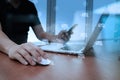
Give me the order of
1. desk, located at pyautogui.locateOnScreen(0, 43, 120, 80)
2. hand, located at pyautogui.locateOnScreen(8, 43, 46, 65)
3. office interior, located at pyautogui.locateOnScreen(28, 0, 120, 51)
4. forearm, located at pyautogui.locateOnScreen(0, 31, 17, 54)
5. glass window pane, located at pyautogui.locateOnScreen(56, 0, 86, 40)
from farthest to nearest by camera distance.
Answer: glass window pane, located at pyautogui.locateOnScreen(56, 0, 86, 40) < office interior, located at pyautogui.locateOnScreen(28, 0, 120, 51) < forearm, located at pyautogui.locateOnScreen(0, 31, 17, 54) < hand, located at pyautogui.locateOnScreen(8, 43, 46, 65) < desk, located at pyautogui.locateOnScreen(0, 43, 120, 80)

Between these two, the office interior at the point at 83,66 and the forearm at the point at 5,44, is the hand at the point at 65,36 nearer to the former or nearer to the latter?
the office interior at the point at 83,66

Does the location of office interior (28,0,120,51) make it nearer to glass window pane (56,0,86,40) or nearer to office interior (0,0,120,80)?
glass window pane (56,0,86,40)

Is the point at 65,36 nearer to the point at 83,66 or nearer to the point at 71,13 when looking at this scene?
the point at 83,66

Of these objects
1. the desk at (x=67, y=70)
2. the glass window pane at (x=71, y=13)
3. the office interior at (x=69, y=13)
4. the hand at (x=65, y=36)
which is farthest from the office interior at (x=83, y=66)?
the glass window pane at (x=71, y=13)

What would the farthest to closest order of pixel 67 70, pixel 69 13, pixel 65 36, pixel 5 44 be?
pixel 69 13, pixel 65 36, pixel 5 44, pixel 67 70

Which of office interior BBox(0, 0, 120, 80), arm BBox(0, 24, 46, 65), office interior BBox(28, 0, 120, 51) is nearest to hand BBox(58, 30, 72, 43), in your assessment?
office interior BBox(0, 0, 120, 80)

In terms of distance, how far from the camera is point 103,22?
102cm

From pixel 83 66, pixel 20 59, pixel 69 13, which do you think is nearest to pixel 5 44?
pixel 20 59

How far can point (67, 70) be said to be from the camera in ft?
2.37

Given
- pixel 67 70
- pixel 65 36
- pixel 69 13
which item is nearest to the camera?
pixel 67 70

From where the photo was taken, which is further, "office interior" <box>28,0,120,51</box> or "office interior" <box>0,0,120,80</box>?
"office interior" <box>28,0,120,51</box>

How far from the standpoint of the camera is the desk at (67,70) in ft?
2.10

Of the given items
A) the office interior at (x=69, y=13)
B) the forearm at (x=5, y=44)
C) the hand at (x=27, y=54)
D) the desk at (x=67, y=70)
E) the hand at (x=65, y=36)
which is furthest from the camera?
the office interior at (x=69, y=13)

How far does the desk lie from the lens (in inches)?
25.2
